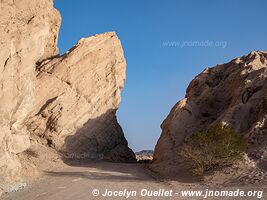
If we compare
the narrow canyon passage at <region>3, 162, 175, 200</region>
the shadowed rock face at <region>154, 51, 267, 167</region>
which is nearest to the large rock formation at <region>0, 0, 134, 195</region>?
the narrow canyon passage at <region>3, 162, 175, 200</region>

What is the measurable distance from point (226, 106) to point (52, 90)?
1416 cm

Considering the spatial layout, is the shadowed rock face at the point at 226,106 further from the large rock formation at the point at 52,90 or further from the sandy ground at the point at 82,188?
the large rock formation at the point at 52,90

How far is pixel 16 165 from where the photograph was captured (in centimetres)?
1602

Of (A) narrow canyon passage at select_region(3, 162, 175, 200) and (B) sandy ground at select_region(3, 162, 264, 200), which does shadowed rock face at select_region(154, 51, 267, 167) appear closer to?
(B) sandy ground at select_region(3, 162, 264, 200)

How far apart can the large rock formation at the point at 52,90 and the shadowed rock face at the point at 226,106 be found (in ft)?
21.5

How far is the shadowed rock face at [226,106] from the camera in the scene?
2068cm

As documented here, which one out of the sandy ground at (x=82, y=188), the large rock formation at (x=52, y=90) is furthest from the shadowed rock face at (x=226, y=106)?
the large rock formation at (x=52, y=90)

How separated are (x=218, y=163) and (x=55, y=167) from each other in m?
10.4

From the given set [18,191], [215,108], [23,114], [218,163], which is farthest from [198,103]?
[18,191]

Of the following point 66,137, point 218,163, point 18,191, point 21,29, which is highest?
point 21,29

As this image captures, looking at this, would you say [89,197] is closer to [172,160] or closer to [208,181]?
[208,181]

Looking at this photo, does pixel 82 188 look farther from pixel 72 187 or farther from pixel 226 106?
pixel 226 106

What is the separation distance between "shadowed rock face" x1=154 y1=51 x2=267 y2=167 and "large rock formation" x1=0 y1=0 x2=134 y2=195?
656 centimetres

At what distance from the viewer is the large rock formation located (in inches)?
618
